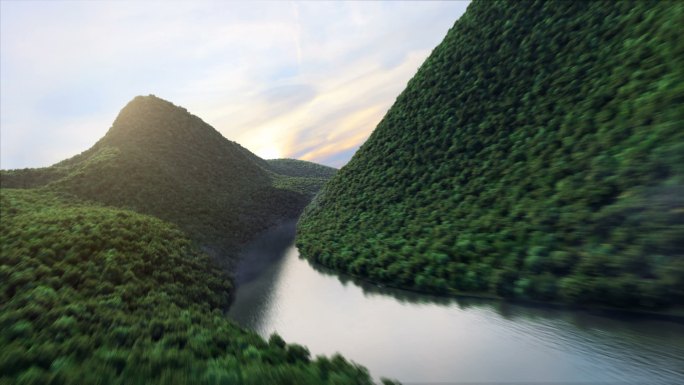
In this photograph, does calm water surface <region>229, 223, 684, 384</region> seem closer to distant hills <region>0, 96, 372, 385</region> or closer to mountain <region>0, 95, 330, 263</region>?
distant hills <region>0, 96, 372, 385</region>

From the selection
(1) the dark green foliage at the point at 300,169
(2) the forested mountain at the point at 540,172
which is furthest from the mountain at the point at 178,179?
(1) the dark green foliage at the point at 300,169

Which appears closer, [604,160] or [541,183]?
[604,160]

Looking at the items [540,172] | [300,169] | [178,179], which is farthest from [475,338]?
[300,169]

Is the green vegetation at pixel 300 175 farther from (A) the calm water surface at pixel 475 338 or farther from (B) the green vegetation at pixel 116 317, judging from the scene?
(A) the calm water surface at pixel 475 338

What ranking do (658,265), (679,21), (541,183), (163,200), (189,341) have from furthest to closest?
(163,200) < (541,183) < (679,21) < (189,341) < (658,265)

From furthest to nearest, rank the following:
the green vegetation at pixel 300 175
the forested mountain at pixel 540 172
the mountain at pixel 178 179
Result: the green vegetation at pixel 300 175 < the mountain at pixel 178 179 < the forested mountain at pixel 540 172

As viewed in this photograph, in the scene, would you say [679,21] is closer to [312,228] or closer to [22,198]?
[312,228]

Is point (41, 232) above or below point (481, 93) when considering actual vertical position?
below

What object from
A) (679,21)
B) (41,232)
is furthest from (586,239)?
(41,232)
